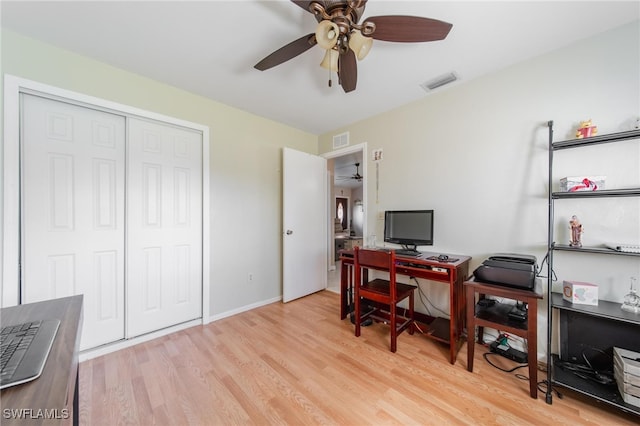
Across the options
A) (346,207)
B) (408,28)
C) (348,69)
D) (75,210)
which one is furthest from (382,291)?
(346,207)

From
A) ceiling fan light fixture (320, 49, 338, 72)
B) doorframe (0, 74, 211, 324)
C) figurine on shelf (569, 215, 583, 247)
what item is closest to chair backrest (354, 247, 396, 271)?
figurine on shelf (569, 215, 583, 247)


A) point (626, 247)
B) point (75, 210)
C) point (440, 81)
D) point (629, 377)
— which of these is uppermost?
point (440, 81)

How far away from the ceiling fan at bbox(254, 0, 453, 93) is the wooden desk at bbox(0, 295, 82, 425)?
1.67m

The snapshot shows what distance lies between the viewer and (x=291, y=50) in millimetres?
1503

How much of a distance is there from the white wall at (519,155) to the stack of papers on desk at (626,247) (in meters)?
0.06

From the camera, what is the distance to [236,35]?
1.67 m

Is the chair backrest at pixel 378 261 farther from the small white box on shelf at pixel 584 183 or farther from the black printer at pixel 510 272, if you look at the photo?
the small white box on shelf at pixel 584 183

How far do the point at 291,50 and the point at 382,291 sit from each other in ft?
6.57

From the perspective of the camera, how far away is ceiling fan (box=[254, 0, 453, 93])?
123cm

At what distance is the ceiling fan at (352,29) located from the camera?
1.23 metres

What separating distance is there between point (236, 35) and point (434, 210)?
7.42ft

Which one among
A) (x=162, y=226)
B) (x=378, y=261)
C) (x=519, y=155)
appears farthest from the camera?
(x=162, y=226)

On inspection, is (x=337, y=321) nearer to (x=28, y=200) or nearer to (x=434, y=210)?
(x=434, y=210)

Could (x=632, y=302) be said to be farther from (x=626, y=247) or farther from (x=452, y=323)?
(x=452, y=323)
